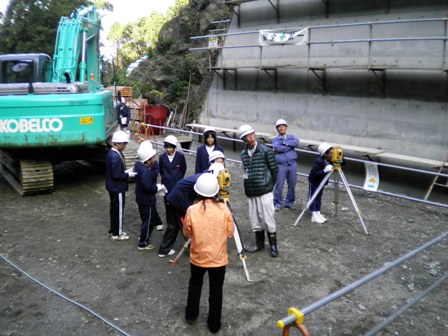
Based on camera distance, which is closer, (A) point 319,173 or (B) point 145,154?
(B) point 145,154

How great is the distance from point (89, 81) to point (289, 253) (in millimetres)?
7006

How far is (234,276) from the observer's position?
5.14 m

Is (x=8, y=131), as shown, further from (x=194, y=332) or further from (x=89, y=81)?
(x=194, y=332)

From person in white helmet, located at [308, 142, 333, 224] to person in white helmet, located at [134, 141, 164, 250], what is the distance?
2649 mm

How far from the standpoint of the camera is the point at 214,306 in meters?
3.91

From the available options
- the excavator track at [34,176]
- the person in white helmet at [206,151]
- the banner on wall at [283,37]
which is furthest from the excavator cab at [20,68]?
the banner on wall at [283,37]

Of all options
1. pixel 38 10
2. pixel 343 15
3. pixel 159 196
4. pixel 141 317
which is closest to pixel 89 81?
A: pixel 159 196

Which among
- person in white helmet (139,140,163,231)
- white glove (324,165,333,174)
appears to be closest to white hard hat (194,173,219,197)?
person in white helmet (139,140,163,231)

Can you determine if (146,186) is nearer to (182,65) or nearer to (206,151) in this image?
(206,151)

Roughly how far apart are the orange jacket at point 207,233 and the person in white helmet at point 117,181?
2350mm

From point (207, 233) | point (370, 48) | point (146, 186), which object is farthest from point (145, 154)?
point (370, 48)

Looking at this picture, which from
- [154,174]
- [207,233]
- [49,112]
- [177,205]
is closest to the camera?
[207,233]

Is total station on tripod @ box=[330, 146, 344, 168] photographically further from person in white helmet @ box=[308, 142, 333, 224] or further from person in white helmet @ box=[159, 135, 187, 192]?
person in white helmet @ box=[159, 135, 187, 192]

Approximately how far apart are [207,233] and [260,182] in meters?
1.92
